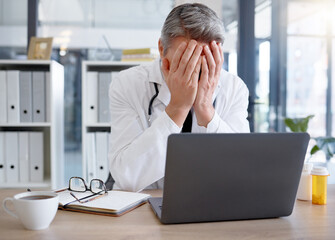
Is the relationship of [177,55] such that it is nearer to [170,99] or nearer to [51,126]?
[170,99]

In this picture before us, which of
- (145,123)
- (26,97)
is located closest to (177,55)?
(145,123)

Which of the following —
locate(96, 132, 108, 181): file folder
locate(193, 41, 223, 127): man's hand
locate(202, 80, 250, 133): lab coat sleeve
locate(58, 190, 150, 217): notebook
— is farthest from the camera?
locate(96, 132, 108, 181): file folder

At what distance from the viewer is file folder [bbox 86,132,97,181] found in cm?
242

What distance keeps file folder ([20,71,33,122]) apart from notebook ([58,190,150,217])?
57.1 inches

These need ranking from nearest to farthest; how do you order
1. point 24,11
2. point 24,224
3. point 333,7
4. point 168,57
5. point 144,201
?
point 24,224 < point 144,201 < point 168,57 < point 24,11 < point 333,7

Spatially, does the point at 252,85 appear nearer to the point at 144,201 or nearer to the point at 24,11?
the point at 24,11

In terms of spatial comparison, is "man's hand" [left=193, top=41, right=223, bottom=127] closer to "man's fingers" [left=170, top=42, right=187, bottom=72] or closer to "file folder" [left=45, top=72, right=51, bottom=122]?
"man's fingers" [left=170, top=42, right=187, bottom=72]

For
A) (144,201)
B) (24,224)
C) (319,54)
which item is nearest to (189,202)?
(144,201)

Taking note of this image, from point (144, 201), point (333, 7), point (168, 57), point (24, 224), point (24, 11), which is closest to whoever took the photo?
point (24, 224)

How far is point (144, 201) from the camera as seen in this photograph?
1.04 metres

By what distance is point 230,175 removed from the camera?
0.83 meters

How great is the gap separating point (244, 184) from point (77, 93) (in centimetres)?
229

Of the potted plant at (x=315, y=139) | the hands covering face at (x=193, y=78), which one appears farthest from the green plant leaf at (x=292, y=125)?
the hands covering face at (x=193, y=78)

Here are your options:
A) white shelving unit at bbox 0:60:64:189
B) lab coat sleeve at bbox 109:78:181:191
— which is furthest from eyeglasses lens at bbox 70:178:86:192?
white shelving unit at bbox 0:60:64:189
